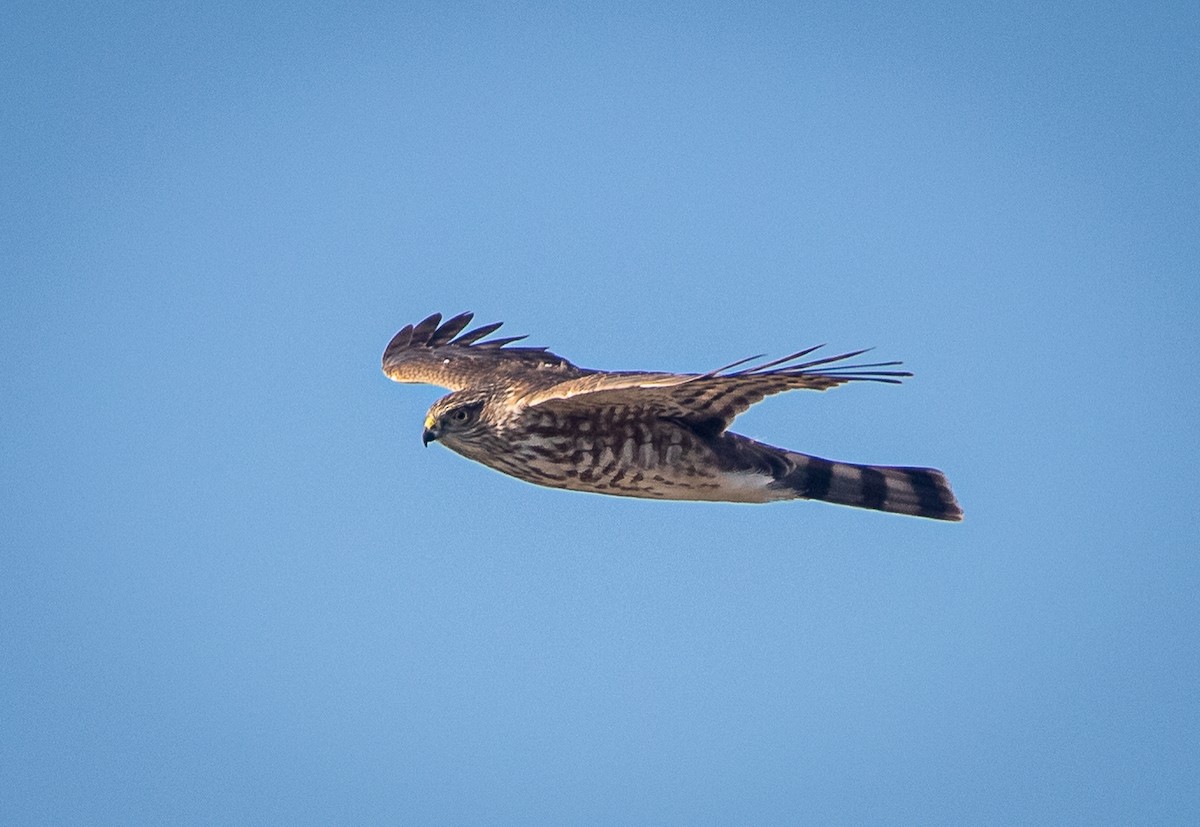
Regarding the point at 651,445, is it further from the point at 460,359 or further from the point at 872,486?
the point at 460,359

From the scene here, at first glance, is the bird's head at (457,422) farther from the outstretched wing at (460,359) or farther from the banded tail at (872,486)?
the banded tail at (872,486)

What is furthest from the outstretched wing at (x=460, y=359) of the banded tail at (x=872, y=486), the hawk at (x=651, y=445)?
the banded tail at (x=872, y=486)

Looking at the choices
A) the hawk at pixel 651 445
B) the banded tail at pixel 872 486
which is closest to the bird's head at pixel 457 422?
the hawk at pixel 651 445

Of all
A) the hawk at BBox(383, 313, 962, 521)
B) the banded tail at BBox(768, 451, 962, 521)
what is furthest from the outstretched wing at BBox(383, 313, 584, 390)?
the banded tail at BBox(768, 451, 962, 521)

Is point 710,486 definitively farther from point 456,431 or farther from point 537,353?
point 537,353

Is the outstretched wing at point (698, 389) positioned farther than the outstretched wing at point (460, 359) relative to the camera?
No

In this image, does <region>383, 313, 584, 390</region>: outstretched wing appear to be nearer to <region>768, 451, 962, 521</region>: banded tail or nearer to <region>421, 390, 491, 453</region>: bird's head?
<region>421, 390, 491, 453</region>: bird's head

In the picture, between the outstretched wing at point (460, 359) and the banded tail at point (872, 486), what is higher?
the outstretched wing at point (460, 359)

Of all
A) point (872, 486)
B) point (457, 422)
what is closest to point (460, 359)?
point (457, 422)
